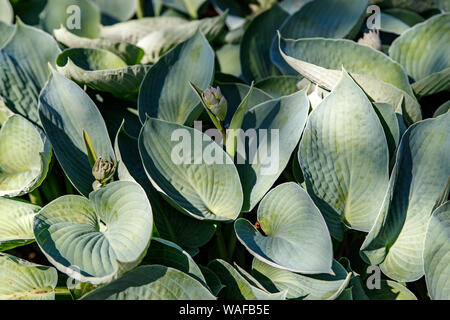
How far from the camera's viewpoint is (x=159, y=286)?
95 cm

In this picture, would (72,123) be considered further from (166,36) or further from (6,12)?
(6,12)

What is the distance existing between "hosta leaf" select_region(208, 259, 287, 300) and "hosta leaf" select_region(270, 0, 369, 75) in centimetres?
73

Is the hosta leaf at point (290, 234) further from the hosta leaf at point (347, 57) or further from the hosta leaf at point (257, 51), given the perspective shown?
the hosta leaf at point (257, 51)

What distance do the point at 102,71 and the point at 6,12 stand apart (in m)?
0.56

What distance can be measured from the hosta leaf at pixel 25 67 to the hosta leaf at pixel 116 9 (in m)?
0.50

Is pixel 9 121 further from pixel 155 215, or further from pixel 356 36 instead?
pixel 356 36

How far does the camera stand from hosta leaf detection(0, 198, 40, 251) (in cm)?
111

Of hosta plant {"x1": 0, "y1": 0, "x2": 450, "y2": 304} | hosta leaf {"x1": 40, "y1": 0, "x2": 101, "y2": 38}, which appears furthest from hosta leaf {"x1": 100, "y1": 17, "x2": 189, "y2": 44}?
hosta plant {"x1": 0, "y1": 0, "x2": 450, "y2": 304}

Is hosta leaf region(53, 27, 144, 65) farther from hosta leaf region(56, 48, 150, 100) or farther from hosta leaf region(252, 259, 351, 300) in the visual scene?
hosta leaf region(252, 259, 351, 300)

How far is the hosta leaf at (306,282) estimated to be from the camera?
975 millimetres

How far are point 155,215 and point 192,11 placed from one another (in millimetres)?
945

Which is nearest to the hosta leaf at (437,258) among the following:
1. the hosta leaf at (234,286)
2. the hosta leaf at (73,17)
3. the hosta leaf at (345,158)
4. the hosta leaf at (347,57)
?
the hosta leaf at (345,158)

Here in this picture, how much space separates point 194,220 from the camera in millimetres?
1140

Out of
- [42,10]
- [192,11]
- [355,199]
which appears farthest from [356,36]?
[42,10]
